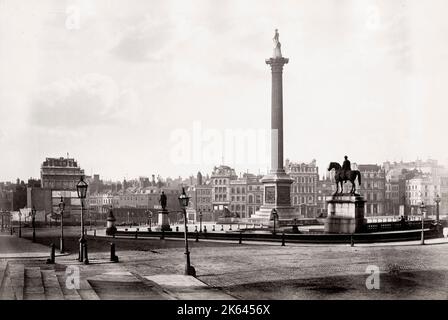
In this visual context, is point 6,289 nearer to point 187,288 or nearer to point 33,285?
point 33,285

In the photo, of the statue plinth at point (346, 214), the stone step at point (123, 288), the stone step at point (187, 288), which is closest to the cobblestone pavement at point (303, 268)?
the stone step at point (187, 288)

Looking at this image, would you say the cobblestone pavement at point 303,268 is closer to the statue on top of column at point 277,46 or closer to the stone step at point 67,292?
the stone step at point 67,292

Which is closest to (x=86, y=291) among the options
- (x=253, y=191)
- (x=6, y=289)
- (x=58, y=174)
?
(x=6, y=289)

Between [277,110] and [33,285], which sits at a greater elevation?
[277,110]

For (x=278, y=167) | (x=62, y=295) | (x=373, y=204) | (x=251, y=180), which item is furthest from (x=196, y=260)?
(x=373, y=204)

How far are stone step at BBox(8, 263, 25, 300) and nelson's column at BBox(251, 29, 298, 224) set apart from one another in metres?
39.5

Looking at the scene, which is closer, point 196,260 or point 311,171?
point 196,260

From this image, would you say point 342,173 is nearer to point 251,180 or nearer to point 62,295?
point 62,295

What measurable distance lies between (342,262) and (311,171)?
108 metres

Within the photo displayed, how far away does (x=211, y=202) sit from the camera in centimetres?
13712

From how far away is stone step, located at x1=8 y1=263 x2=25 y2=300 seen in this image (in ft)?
51.3

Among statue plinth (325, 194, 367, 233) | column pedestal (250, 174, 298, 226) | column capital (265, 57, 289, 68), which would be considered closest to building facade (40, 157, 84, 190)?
column pedestal (250, 174, 298, 226)

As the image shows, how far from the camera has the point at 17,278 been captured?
61.6 feet

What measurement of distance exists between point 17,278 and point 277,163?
44.7 m
